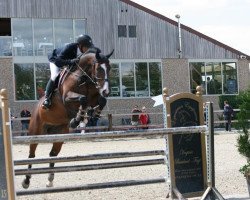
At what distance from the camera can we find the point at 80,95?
29.4ft

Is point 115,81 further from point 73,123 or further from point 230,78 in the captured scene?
point 73,123

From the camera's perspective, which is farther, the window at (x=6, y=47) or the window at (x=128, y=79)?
the window at (x=128, y=79)

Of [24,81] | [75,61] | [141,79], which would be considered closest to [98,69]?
[75,61]

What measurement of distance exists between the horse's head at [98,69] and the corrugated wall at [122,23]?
20.0 m

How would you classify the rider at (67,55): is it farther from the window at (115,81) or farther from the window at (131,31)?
the window at (131,31)

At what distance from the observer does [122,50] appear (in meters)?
30.9

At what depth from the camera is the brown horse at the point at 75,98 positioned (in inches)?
346

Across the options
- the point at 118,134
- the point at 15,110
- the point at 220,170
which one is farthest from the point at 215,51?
the point at 118,134

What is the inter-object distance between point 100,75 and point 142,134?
189 centimetres

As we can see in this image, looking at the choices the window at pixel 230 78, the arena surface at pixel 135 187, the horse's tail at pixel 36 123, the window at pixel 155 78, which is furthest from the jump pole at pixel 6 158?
the window at pixel 230 78

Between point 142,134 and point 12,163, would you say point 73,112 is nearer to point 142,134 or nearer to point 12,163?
point 142,134

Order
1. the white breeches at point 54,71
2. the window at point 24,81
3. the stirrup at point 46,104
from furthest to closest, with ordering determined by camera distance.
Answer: the window at point 24,81 → the white breeches at point 54,71 → the stirrup at point 46,104

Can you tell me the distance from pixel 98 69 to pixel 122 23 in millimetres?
22326

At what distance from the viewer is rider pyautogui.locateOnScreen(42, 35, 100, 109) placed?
367 inches
